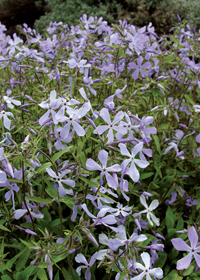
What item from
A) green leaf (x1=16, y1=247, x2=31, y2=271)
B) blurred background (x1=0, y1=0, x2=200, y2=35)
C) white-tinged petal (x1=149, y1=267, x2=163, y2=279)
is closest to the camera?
white-tinged petal (x1=149, y1=267, x2=163, y2=279)

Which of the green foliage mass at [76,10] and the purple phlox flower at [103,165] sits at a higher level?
the green foliage mass at [76,10]

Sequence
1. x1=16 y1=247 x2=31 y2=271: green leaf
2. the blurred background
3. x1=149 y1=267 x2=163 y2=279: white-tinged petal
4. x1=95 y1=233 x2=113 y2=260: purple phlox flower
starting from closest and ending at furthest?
x1=149 y1=267 x2=163 y2=279: white-tinged petal < x1=95 y1=233 x2=113 y2=260: purple phlox flower < x1=16 y1=247 x2=31 y2=271: green leaf < the blurred background

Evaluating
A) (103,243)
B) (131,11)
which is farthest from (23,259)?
(131,11)

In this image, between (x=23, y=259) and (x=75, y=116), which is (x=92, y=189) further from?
(x=23, y=259)

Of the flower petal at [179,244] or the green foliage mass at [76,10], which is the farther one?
the green foliage mass at [76,10]

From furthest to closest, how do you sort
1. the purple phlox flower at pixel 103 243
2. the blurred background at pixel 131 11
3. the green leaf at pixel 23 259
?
the blurred background at pixel 131 11 < the green leaf at pixel 23 259 < the purple phlox flower at pixel 103 243

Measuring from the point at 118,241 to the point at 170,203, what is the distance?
36.6 inches

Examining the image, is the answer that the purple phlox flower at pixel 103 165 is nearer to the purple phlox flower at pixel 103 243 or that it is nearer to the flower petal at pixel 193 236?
the purple phlox flower at pixel 103 243

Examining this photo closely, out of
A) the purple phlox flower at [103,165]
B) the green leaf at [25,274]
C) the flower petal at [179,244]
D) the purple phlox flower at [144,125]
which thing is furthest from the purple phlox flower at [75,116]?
the green leaf at [25,274]

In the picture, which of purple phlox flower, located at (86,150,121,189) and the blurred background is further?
the blurred background

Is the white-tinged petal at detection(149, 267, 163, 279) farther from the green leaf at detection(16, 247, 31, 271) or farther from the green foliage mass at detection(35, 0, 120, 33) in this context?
the green foliage mass at detection(35, 0, 120, 33)

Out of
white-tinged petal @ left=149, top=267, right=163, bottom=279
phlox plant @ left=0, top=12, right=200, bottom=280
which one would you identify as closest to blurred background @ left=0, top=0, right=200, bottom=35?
phlox plant @ left=0, top=12, right=200, bottom=280

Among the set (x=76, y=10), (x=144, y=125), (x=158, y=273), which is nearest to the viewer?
(x=158, y=273)

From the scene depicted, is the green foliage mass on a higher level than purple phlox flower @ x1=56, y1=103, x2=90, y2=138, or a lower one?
higher
